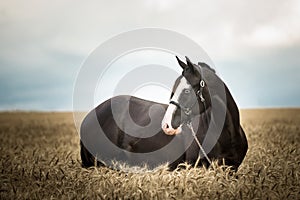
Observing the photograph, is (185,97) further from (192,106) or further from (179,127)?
(179,127)

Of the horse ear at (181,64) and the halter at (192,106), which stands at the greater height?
the horse ear at (181,64)

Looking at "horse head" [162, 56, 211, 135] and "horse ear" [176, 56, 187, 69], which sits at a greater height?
"horse ear" [176, 56, 187, 69]

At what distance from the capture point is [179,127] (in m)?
8.08

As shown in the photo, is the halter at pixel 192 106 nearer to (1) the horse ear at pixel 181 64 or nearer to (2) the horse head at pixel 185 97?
(2) the horse head at pixel 185 97

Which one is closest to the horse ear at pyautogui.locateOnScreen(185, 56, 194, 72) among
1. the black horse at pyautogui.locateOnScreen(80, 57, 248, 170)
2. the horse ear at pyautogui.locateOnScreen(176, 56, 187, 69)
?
the black horse at pyautogui.locateOnScreen(80, 57, 248, 170)

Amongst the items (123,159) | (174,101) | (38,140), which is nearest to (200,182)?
(174,101)

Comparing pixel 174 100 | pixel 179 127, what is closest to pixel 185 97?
pixel 174 100

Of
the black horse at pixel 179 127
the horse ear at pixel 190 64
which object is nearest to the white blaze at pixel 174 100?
the black horse at pixel 179 127

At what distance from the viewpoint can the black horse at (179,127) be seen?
26.3 ft

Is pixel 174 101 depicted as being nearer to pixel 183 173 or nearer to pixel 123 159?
pixel 183 173

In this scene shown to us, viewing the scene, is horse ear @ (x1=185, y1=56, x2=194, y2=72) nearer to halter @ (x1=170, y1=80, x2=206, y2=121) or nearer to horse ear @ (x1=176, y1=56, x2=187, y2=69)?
horse ear @ (x1=176, y1=56, x2=187, y2=69)

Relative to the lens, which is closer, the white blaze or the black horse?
the white blaze

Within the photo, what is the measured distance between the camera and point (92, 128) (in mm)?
10195

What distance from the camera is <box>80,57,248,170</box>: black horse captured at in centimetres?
801
